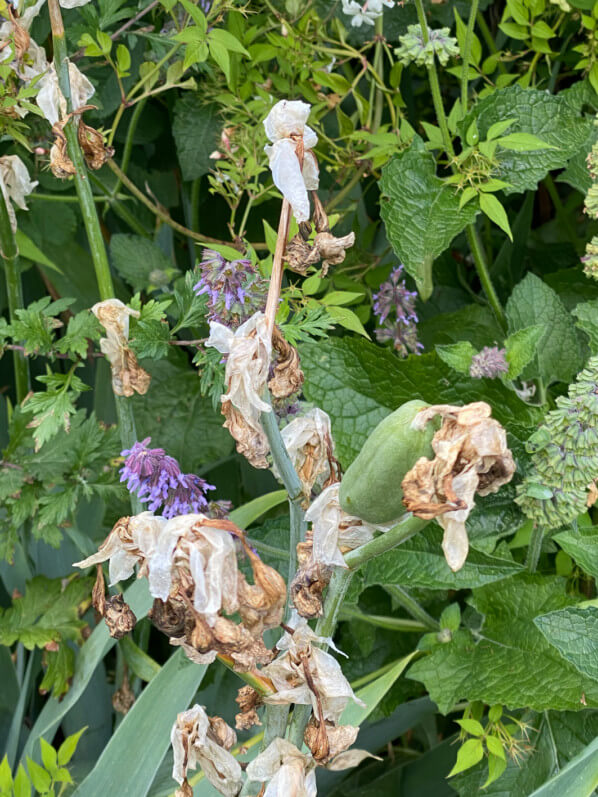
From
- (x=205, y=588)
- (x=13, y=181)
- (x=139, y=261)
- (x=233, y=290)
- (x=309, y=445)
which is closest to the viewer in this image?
(x=205, y=588)

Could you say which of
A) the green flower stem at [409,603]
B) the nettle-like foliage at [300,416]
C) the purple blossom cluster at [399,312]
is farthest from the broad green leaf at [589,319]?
the green flower stem at [409,603]

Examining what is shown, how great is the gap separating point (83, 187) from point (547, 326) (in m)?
0.37

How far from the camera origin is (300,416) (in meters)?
0.44

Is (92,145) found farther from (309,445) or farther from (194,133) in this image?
(309,445)

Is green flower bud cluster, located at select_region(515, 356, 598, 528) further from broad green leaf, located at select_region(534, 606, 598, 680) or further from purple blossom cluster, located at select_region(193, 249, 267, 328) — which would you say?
purple blossom cluster, located at select_region(193, 249, 267, 328)

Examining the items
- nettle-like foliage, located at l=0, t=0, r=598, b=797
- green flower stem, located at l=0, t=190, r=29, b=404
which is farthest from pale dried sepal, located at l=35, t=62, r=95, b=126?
green flower stem, located at l=0, t=190, r=29, b=404

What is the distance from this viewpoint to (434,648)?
1.96 feet

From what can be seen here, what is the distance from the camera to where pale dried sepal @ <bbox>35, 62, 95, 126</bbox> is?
505 millimetres

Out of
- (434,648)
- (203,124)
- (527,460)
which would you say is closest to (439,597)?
(434,648)

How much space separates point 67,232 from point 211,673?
432mm

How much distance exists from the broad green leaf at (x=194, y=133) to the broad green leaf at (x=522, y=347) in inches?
12.6

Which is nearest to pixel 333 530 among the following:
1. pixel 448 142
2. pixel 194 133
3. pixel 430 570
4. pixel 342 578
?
pixel 342 578

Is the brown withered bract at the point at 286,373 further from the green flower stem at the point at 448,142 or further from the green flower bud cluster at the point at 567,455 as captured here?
the green flower stem at the point at 448,142

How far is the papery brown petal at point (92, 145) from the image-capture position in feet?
1.76
